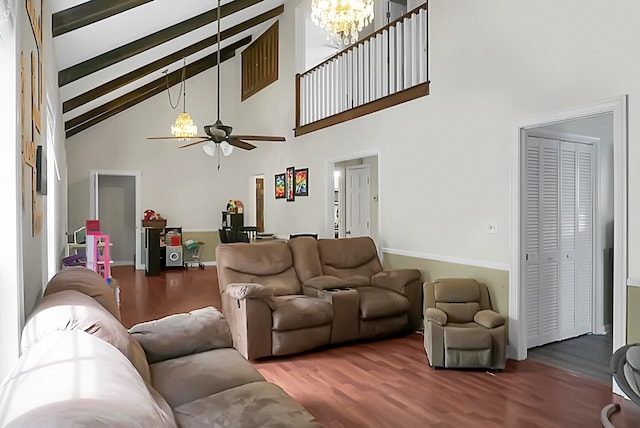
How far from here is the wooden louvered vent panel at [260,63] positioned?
9328 millimetres

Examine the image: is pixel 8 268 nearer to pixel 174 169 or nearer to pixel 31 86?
pixel 31 86

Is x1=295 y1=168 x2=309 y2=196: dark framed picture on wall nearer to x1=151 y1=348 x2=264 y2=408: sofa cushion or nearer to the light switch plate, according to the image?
the light switch plate

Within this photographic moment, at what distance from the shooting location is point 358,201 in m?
8.56

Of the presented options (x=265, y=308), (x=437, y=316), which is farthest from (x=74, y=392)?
(x=437, y=316)

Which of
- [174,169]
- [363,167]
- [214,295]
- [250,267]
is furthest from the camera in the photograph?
[174,169]

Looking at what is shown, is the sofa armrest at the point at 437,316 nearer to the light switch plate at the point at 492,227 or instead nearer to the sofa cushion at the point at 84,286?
the light switch plate at the point at 492,227

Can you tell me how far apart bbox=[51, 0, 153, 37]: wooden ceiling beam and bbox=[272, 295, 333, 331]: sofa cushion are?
3.05 m

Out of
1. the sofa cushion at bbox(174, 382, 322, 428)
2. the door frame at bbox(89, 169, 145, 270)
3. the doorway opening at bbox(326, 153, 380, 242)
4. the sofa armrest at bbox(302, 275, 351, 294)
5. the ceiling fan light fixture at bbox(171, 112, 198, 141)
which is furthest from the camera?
the door frame at bbox(89, 169, 145, 270)

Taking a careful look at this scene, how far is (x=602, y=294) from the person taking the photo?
5215 millimetres

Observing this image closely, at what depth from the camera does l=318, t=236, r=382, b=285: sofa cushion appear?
5555mm

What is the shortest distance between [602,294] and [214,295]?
520cm

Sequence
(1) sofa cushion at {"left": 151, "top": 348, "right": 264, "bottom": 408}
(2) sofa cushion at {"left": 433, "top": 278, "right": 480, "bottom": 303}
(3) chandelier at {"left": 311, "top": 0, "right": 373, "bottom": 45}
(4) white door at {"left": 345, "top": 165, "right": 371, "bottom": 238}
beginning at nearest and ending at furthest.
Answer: (1) sofa cushion at {"left": 151, "top": 348, "right": 264, "bottom": 408}, (3) chandelier at {"left": 311, "top": 0, "right": 373, "bottom": 45}, (2) sofa cushion at {"left": 433, "top": 278, "right": 480, "bottom": 303}, (4) white door at {"left": 345, "top": 165, "right": 371, "bottom": 238}

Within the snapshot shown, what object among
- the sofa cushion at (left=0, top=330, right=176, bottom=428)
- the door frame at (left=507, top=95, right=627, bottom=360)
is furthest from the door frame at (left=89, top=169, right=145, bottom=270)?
the sofa cushion at (left=0, top=330, right=176, bottom=428)

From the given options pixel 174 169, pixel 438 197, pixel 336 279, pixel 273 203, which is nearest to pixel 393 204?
pixel 438 197
